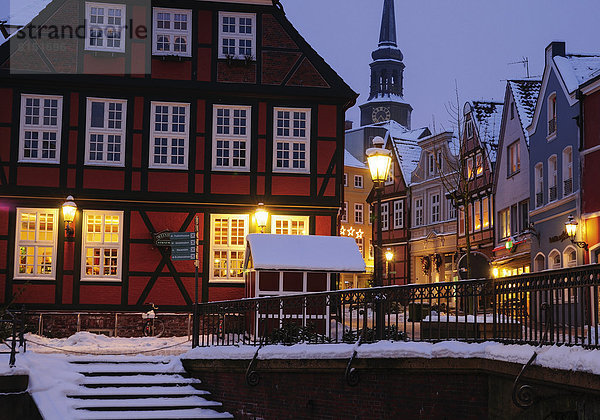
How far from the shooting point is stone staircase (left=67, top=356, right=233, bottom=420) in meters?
15.7

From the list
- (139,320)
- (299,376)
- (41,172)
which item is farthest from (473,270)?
(41,172)

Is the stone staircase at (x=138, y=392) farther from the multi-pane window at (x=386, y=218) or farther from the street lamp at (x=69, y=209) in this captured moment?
the multi-pane window at (x=386, y=218)

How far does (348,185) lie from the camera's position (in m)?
74.7

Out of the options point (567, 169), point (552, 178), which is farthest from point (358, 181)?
point (567, 169)

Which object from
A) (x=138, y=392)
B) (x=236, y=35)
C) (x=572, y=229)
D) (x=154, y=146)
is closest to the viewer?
(x=138, y=392)

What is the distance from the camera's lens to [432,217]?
2014 inches

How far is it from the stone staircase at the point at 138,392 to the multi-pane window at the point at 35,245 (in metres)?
7.93

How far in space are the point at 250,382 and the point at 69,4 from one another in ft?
48.8

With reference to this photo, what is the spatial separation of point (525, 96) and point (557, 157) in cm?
727

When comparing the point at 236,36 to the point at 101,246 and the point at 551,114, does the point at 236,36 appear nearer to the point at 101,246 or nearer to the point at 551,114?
the point at 101,246

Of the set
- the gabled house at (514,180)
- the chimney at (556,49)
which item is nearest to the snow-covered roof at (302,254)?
the chimney at (556,49)

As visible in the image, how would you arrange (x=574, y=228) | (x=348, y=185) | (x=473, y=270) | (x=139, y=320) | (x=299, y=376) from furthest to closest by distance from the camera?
1. (x=348, y=185)
2. (x=574, y=228)
3. (x=139, y=320)
4. (x=473, y=270)
5. (x=299, y=376)

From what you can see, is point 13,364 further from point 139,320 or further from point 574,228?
point 574,228

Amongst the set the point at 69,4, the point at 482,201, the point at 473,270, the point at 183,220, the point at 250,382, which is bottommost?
the point at 250,382
